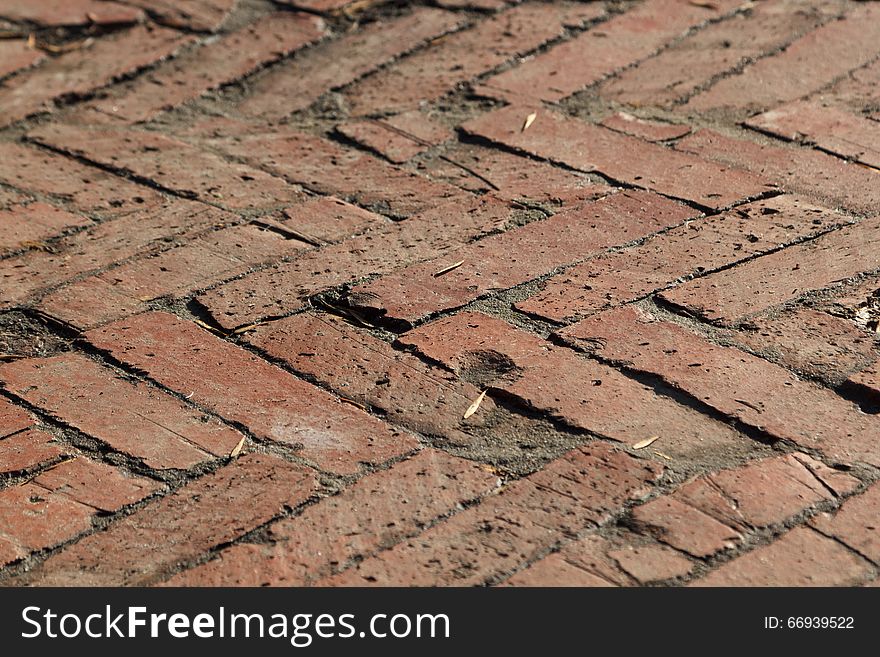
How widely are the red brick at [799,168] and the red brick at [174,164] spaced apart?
85cm

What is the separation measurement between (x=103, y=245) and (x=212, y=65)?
823mm

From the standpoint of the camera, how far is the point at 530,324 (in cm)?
217

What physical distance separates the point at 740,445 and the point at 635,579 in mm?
326

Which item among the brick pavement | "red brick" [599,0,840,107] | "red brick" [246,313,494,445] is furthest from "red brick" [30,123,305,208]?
"red brick" [599,0,840,107]

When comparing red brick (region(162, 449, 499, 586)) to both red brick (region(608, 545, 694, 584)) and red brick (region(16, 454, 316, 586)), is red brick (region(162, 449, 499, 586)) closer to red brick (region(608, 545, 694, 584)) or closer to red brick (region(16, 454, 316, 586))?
red brick (region(16, 454, 316, 586))

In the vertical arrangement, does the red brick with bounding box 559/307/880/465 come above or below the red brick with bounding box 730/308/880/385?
below

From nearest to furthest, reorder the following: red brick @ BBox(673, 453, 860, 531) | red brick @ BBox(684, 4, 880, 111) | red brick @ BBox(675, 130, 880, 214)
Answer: red brick @ BBox(673, 453, 860, 531), red brick @ BBox(675, 130, 880, 214), red brick @ BBox(684, 4, 880, 111)

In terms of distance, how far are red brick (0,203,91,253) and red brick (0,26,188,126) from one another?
17.9 inches

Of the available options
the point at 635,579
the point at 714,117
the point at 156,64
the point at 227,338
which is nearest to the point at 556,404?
the point at 635,579

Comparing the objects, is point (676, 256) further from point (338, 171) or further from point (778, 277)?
point (338, 171)

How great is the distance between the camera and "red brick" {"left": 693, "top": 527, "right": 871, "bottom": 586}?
1663 mm

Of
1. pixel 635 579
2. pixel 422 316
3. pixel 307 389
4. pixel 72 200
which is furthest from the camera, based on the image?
pixel 72 200

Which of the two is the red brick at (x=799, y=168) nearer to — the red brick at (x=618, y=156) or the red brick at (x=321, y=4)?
the red brick at (x=618, y=156)

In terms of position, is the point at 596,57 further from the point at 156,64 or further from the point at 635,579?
the point at 635,579
